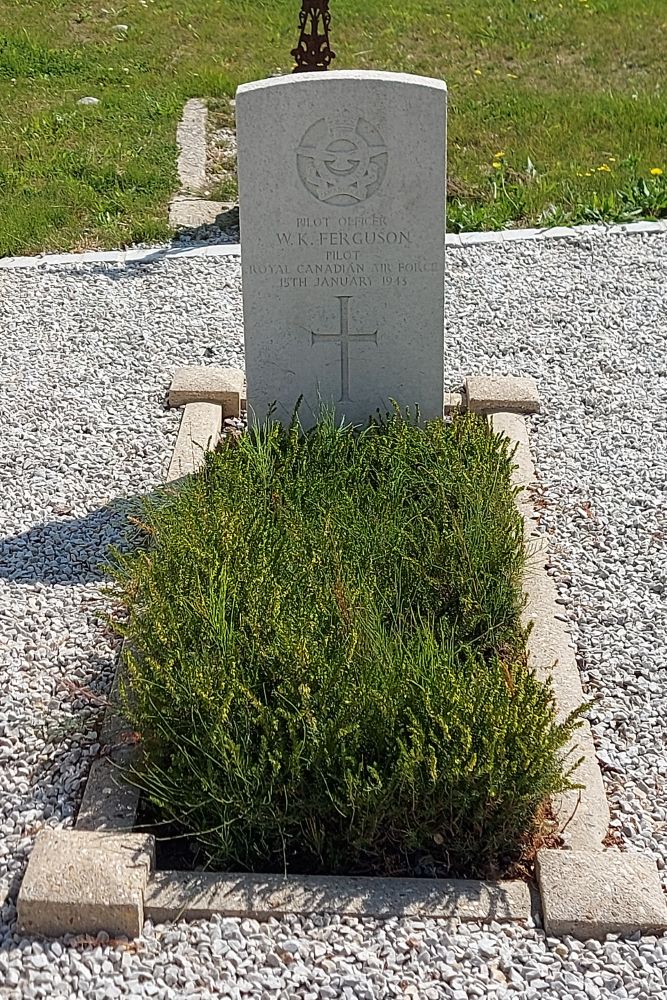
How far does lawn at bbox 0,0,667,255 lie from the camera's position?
7.57 meters

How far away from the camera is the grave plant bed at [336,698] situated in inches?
118

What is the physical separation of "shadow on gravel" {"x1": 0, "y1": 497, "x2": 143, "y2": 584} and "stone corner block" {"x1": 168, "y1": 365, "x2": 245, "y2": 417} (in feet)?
2.75

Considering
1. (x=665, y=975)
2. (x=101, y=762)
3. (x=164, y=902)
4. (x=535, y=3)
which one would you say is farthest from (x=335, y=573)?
(x=535, y=3)

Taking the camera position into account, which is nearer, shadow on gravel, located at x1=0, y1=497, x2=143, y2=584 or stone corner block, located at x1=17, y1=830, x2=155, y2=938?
stone corner block, located at x1=17, y1=830, x2=155, y2=938

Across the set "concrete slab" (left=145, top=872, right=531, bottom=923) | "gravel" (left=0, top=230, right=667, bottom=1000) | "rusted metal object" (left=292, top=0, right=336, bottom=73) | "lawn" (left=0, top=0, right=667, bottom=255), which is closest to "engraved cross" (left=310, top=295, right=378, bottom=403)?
"gravel" (left=0, top=230, right=667, bottom=1000)

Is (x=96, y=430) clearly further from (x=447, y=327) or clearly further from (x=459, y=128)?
(x=459, y=128)

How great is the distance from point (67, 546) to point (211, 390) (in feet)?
3.95

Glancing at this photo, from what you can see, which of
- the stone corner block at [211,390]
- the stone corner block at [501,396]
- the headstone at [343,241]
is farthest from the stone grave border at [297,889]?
the stone corner block at [211,390]

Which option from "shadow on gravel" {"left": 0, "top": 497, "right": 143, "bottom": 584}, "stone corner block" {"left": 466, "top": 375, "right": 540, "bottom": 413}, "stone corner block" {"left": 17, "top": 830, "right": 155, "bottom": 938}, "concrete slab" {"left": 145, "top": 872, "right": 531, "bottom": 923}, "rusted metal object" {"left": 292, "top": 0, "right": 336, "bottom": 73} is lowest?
"concrete slab" {"left": 145, "top": 872, "right": 531, "bottom": 923}

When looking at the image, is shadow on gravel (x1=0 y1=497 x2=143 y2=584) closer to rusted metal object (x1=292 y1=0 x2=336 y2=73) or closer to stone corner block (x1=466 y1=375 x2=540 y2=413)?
stone corner block (x1=466 y1=375 x2=540 y2=413)

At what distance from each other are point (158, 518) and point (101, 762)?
91 cm

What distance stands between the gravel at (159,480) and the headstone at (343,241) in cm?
64

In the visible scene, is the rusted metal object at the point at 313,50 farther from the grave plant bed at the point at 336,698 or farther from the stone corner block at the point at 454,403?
the grave plant bed at the point at 336,698

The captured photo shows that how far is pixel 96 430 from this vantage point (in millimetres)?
5180
